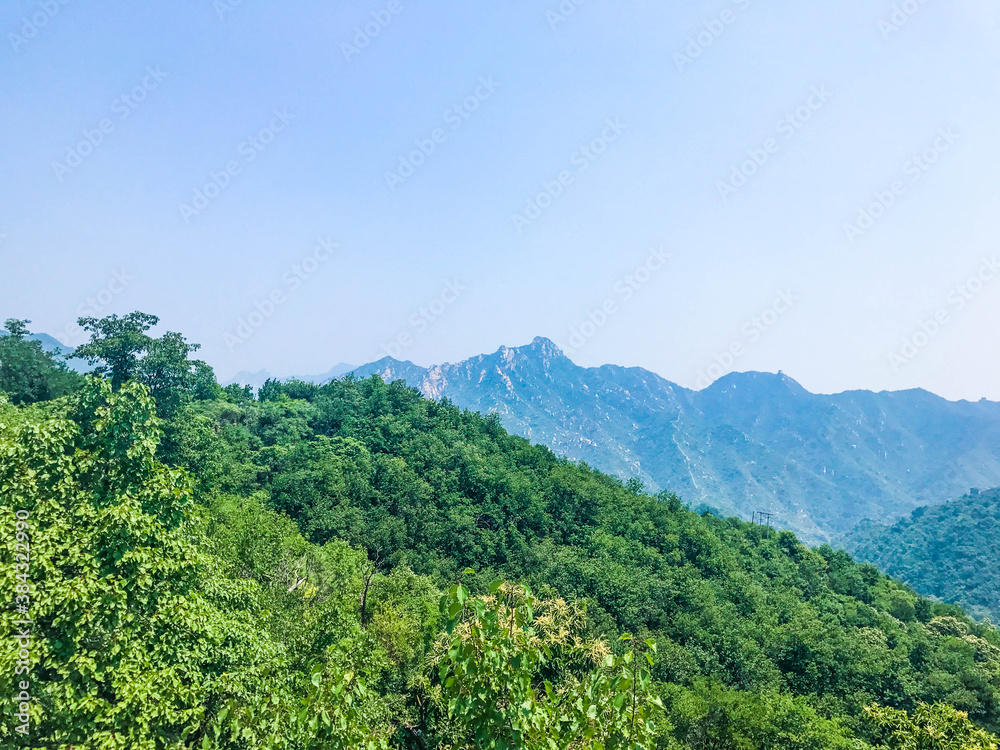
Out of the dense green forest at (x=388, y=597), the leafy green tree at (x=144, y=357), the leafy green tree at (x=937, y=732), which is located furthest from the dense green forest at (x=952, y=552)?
the leafy green tree at (x=144, y=357)

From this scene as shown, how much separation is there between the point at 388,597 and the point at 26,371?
90.3ft

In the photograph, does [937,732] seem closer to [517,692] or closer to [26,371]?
[517,692]

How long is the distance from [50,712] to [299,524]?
31.6m

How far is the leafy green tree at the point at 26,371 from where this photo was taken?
3397cm

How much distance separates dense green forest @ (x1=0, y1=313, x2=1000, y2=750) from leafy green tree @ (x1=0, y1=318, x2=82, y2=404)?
0.17m

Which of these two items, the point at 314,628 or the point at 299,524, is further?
the point at 299,524

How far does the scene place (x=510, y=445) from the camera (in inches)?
2320

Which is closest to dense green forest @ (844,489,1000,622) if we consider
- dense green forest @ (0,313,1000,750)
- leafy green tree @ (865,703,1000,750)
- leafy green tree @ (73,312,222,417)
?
dense green forest @ (0,313,1000,750)

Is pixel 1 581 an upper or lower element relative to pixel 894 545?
lower

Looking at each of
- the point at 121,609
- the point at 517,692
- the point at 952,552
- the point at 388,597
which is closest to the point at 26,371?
the point at 388,597

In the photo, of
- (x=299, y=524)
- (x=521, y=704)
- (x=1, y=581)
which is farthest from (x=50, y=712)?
(x=299, y=524)

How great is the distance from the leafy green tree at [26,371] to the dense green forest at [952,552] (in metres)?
134

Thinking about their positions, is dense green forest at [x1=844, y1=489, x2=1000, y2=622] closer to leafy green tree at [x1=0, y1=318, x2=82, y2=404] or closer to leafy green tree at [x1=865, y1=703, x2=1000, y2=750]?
leafy green tree at [x1=865, y1=703, x2=1000, y2=750]

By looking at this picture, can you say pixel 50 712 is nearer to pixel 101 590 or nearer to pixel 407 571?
pixel 101 590
